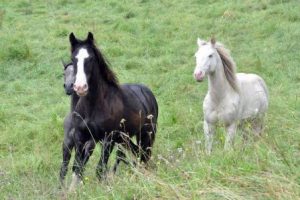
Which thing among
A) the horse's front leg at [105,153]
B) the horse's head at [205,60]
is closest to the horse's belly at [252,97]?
the horse's head at [205,60]

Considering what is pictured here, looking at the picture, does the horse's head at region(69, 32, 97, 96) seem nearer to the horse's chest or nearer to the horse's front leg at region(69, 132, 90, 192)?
the horse's front leg at region(69, 132, 90, 192)

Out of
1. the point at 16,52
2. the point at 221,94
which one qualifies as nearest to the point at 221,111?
the point at 221,94

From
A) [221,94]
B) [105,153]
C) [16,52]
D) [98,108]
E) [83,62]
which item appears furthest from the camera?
[16,52]

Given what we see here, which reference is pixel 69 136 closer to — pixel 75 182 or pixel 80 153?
pixel 80 153

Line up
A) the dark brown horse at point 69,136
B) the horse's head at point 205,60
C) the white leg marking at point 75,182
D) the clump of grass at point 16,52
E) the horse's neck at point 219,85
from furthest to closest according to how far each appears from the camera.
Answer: the clump of grass at point 16,52
the horse's neck at point 219,85
the horse's head at point 205,60
the dark brown horse at point 69,136
the white leg marking at point 75,182

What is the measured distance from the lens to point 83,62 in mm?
5828

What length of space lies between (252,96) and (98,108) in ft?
7.93

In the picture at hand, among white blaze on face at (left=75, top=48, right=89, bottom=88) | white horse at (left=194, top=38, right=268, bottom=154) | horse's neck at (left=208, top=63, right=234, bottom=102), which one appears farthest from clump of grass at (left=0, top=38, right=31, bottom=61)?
white blaze on face at (left=75, top=48, right=89, bottom=88)

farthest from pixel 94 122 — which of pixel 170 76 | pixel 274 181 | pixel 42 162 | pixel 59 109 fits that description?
pixel 170 76

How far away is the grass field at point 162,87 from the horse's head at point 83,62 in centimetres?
85

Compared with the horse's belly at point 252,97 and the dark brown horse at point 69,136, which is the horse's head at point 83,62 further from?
the horse's belly at point 252,97

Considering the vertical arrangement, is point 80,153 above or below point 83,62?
below

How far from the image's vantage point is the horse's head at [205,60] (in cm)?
691

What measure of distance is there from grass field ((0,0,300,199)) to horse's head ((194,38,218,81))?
0.74 metres
